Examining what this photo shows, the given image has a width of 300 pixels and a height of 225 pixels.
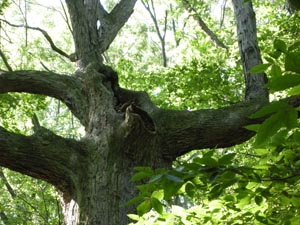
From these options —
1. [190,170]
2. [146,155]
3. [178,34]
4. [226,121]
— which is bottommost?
[190,170]

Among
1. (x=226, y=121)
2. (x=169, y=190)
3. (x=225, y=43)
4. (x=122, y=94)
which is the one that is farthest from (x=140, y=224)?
(x=225, y=43)

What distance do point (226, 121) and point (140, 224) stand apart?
8.73 ft

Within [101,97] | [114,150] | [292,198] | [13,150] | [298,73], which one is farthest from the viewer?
[101,97]

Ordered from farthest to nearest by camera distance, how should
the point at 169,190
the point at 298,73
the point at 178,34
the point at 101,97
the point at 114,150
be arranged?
the point at 178,34 → the point at 101,97 → the point at 114,150 → the point at 169,190 → the point at 298,73

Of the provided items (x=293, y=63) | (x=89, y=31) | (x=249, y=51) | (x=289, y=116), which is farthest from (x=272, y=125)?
(x=89, y=31)

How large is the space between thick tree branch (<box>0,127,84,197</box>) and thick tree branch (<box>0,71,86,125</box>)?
901 millimetres

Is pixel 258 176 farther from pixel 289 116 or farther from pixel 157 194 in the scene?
pixel 289 116

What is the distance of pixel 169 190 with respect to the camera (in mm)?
1366

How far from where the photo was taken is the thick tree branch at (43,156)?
380 centimetres

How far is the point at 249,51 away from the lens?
5.00 metres

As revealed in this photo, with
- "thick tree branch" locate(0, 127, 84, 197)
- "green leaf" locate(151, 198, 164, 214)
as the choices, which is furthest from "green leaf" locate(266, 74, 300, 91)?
"thick tree branch" locate(0, 127, 84, 197)

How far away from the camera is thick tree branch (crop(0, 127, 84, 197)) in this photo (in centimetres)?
380

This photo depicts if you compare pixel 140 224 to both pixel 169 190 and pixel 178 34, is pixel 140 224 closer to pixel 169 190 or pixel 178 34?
pixel 169 190

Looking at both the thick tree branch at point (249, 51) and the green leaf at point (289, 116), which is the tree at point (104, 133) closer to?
the thick tree branch at point (249, 51)
